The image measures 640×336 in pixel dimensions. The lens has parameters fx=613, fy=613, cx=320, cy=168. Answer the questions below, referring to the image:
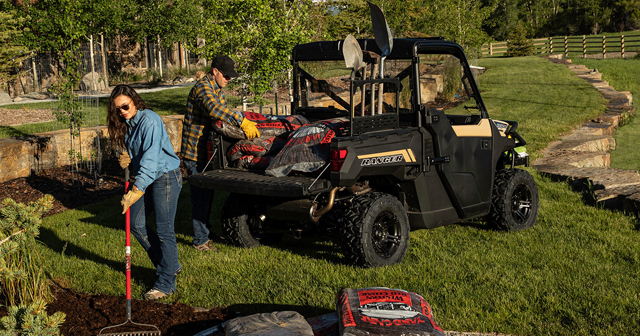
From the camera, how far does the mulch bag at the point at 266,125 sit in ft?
18.8

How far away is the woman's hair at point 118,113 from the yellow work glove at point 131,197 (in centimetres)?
60

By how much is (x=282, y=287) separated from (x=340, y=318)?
1563mm

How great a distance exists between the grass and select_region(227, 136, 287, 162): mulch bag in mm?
8219

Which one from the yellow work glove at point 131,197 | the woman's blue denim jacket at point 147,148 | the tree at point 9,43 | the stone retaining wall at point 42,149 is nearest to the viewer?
the yellow work glove at point 131,197

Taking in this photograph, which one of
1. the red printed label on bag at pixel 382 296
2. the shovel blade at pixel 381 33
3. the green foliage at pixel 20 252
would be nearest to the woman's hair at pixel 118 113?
the green foliage at pixel 20 252

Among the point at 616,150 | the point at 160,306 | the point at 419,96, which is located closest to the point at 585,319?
the point at 419,96

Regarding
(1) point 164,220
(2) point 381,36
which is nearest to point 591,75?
(2) point 381,36

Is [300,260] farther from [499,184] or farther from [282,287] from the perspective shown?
[499,184]

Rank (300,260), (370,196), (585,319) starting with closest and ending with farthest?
(585,319) → (370,196) → (300,260)

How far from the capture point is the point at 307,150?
17.4 feet

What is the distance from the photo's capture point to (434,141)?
5.69m

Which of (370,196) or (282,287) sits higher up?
(370,196)

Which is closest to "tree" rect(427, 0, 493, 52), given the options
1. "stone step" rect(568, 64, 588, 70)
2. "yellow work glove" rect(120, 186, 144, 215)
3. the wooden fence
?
"stone step" rect(568, 64, 588, 70)

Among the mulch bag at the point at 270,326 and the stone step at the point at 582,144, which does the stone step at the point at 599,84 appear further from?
the mulch bag at the point at 270,326
